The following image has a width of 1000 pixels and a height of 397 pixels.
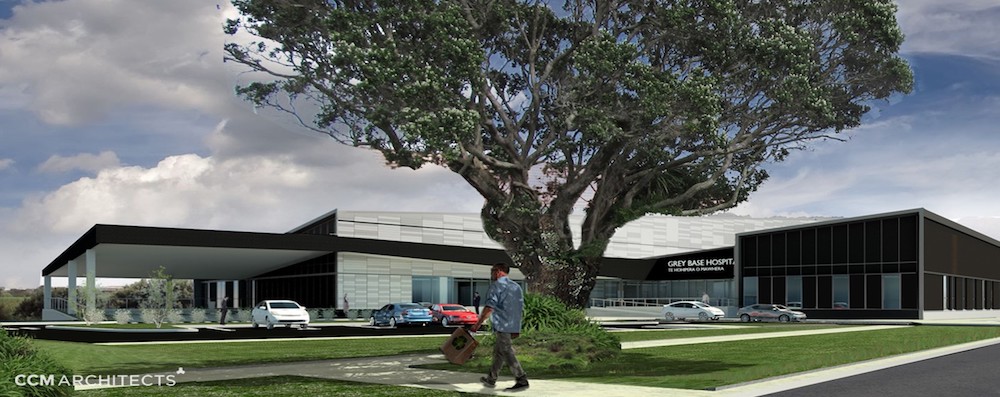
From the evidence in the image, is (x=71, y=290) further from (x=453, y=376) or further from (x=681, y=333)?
(x=453, y=376)

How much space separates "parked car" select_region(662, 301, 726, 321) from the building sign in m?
13.7

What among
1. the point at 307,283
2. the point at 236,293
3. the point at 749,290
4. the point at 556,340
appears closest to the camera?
the point at 556,340

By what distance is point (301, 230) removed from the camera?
96.1 m

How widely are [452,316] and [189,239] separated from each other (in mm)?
16661

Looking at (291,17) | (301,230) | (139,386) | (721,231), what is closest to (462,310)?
(291,17)

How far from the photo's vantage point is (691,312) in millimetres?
58531

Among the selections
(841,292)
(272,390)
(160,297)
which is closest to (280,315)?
(160,297)

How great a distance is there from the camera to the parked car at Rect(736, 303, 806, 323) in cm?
5534

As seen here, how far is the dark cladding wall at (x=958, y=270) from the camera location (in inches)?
2245

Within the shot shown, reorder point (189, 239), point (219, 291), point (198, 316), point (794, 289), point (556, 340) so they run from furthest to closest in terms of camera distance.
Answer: point (219, 291), point (794, 289), point (198, 316), point (189, 239), point (556, 340)

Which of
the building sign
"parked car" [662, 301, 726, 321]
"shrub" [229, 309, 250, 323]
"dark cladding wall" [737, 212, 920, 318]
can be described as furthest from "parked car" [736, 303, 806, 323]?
"shrub" [229, 309, 250, 323]

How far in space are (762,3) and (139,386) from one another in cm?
1523

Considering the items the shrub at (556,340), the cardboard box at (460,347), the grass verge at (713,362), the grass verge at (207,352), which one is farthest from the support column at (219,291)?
the cardboard box at (460,347)

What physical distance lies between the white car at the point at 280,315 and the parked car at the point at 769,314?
2837 centimetres
